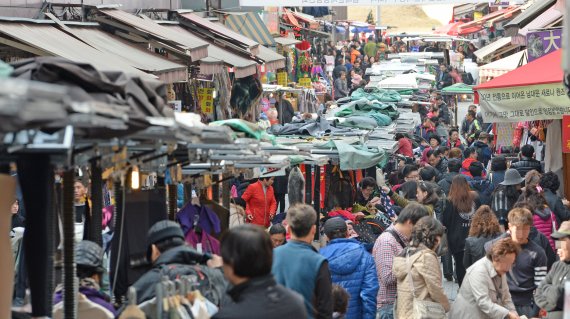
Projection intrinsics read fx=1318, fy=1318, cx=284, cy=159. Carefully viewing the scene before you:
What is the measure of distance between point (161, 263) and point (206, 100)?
1150 cm

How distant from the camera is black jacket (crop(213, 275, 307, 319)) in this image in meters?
6.30

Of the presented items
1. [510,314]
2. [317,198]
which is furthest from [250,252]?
[317,198]

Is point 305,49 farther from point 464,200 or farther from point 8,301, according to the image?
point 8,301

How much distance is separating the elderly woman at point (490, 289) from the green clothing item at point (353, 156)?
11.5 ft

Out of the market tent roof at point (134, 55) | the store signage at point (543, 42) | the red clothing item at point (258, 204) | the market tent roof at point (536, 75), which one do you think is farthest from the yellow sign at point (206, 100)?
the market tent roof at point (536, 75)

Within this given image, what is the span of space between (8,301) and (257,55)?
13810 mm

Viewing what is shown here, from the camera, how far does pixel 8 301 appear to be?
6.70 m

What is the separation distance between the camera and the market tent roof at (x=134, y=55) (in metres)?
13.9

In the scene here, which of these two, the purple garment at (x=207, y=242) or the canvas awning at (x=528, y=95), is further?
the canvas awning at (x=528, y=95)

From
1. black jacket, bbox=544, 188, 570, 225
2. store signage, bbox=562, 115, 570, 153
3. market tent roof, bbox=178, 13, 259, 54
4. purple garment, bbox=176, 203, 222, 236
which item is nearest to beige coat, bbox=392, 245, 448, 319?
purple garment, bbox=176, 203, 222, 236

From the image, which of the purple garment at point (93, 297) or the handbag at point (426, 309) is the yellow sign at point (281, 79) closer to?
the handbag at point (426, 309)

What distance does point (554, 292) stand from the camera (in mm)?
9648

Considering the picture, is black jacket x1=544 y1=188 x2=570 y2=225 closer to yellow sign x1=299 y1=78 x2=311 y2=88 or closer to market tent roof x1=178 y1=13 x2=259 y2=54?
market tent roof x1=178 y1=13 x2=259 y2=54

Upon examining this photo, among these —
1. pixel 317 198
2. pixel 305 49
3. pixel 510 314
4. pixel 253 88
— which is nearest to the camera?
pixel 510 314
